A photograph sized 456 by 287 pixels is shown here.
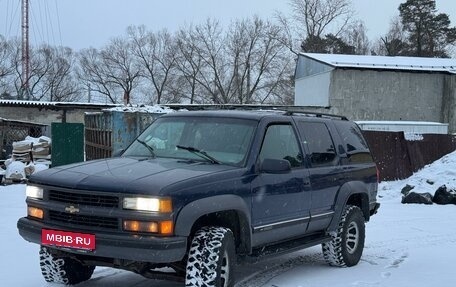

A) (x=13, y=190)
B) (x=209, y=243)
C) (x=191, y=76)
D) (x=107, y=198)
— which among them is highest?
(x=191, y=76)

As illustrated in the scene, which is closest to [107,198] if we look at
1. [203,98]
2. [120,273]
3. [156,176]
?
[156,176]

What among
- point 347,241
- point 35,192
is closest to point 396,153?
point 347,241

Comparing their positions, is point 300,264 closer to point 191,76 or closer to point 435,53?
point 191,76

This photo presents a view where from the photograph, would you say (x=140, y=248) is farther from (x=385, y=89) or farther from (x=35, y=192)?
(x=385, y=89)

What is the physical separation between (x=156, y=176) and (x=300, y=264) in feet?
10.5

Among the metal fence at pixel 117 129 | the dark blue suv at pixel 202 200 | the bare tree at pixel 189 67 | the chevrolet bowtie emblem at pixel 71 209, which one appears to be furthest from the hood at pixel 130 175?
the bare tree at pixel 189 67

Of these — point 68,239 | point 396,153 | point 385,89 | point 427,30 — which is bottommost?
point 396,153

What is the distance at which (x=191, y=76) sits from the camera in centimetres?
6200

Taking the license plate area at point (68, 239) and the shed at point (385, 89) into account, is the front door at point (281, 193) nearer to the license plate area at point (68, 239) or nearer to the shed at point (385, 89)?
the license plate area at point (68, 239)

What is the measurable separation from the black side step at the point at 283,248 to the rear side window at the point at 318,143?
33.8 inches

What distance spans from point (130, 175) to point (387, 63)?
35126mm

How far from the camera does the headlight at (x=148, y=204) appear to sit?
459cm

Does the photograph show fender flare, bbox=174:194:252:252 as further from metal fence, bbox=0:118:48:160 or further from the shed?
the shed

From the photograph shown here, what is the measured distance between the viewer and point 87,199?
480 centimetres
